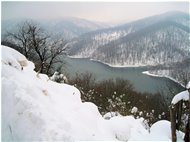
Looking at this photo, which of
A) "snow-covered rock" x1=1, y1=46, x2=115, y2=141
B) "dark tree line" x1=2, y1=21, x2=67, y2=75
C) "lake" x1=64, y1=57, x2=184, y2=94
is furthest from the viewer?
"lake" x1=64, y1=57, x2=184, y2=94

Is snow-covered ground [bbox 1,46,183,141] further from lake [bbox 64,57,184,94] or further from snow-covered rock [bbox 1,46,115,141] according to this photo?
lake [bbox 64,57,184,94]

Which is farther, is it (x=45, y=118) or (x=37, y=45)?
(x=37, y=45)

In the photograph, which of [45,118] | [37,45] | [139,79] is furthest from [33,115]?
[139,79]

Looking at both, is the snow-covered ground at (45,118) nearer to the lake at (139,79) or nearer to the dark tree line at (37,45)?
the dark tree line at (37,45)

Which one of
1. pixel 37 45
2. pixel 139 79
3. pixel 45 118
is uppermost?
pixel 45 118

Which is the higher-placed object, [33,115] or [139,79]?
[33,115]

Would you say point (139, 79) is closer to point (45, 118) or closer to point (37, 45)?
point (37, 45)

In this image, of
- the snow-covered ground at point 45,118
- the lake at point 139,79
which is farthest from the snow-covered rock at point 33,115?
the lake at point 139,79

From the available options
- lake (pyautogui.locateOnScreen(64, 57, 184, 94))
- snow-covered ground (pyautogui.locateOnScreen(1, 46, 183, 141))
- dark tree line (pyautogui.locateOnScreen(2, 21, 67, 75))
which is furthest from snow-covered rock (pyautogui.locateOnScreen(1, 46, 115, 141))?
lake (pyautogui.locateOnScreen(64, 57, 184, 94))
